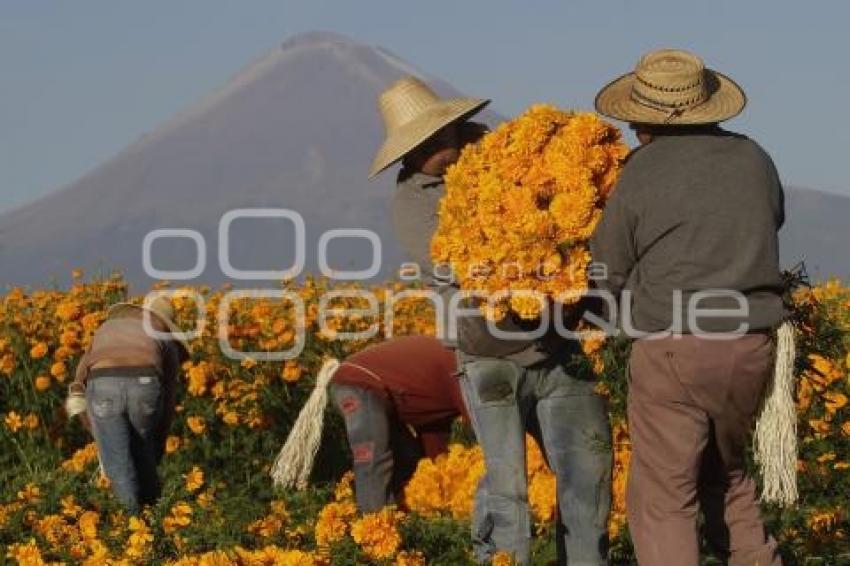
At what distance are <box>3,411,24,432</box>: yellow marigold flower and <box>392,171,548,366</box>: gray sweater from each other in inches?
177

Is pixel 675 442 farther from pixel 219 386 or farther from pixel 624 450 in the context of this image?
pixel 219 386

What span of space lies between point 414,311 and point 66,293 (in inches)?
94.4

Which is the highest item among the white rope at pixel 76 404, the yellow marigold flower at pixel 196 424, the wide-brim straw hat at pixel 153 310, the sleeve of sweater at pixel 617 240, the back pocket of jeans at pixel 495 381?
the sleeve of sweater at pixel 617 240

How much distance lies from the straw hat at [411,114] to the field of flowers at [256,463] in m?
1.04

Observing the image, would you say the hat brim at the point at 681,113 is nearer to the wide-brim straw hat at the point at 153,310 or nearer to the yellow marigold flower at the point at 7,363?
the wide-brim straw hat at the point at 153,310

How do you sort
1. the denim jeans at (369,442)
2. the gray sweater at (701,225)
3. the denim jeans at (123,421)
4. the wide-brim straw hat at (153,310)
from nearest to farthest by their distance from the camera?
the gray sweater at (701,225), the denim jeans at (369,442), the denim jeans at (123,421), the wide-brim straw hat at (153,310)

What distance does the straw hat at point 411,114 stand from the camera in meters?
5.87

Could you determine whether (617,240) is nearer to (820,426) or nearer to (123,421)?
(820,426)

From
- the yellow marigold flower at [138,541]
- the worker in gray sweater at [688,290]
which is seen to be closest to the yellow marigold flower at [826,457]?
the worker in gray sweater at [688,290]

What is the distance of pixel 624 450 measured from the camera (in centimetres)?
740

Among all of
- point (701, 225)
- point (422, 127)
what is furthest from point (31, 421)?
point (701, 225)

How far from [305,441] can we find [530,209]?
375 centimetres

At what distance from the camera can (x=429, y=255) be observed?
5602 mm

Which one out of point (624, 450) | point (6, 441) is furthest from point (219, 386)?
point (624, 450)
